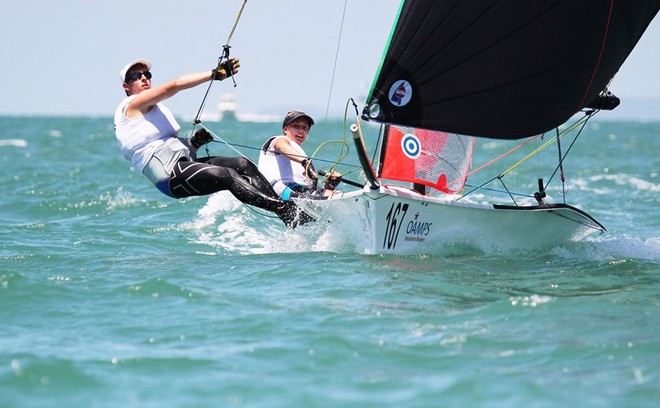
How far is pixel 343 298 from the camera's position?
5.71m

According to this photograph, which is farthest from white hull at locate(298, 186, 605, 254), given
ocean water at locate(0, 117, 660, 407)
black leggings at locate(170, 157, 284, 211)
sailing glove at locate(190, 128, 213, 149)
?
sailing glove at locate(190, 128, 213, 149)

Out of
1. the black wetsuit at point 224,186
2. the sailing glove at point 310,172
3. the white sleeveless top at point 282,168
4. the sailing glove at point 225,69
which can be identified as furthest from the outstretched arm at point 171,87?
the white sleeveless top at point 282,168

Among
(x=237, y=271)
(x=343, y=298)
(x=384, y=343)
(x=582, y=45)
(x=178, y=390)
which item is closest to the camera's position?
(x=178, y=390)

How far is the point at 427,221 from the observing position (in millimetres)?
7047

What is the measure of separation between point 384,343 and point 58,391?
161 cm

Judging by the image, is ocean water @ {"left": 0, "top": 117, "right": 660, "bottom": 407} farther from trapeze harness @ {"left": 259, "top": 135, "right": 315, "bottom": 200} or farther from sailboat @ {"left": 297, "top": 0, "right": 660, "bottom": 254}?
trapeze harness @ {"left": 259, "top": 135, "right": 315, "bottom": 200}

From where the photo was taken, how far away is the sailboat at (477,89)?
6.71m

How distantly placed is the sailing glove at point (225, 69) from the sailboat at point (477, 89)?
1.04 m

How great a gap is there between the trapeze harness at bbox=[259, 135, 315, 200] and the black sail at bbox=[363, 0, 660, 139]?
4.14 feet

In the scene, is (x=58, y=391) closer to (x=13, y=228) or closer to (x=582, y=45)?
(x=582, y=45)

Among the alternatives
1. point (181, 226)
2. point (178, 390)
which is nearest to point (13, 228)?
point (181, 226)

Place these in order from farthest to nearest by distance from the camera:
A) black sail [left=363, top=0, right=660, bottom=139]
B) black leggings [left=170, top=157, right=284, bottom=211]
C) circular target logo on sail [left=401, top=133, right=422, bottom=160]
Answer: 1. circular target logo on sail [left=401, top=133, right=422, bottom=160]
2. black leggings [left=170, top=157, right=284, bottom=211]
3. black sail [left=363, top=0, right=660, bottom=139]

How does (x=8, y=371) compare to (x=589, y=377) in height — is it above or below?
below

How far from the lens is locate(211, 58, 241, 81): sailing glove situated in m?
6.79
